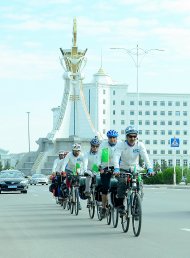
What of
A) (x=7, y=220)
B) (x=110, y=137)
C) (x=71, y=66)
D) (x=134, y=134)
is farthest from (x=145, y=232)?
(x=71, y=66)

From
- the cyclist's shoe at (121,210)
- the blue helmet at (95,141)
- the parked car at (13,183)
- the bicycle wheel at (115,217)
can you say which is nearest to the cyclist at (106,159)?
the bicycle wheel at (115,217)

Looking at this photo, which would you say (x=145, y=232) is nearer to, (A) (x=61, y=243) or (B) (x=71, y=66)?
(A) (x=61, y=243)

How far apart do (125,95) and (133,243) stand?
184 meters

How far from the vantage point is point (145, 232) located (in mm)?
14539

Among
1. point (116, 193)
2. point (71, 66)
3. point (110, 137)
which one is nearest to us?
point (116, 193)

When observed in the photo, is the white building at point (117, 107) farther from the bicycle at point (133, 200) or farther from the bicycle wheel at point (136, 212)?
the bicycle wheel at point (136, 212)

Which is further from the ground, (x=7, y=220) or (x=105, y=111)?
(x=105, y=111)

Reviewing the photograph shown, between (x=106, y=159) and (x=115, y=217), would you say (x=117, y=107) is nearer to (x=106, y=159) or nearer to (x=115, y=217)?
(x=106, y=159)

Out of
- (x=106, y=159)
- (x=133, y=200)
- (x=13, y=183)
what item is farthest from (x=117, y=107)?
(x=133, y=200)

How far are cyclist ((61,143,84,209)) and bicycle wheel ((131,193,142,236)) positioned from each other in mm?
7135

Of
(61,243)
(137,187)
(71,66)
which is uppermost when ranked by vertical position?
(71,66)

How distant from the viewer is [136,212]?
549 inches

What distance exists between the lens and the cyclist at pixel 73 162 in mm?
21578

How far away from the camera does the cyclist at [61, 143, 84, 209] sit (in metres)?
21.6
